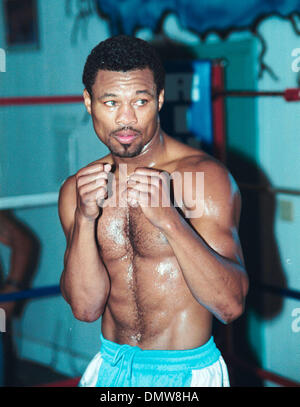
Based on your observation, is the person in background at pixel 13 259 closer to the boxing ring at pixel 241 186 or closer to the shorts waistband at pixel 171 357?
the boxing ring at pixel 241 186

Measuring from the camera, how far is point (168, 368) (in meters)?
1.50

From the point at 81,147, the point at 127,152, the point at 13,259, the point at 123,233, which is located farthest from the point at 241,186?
the point at 127,152

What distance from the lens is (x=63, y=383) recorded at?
8.10 ft

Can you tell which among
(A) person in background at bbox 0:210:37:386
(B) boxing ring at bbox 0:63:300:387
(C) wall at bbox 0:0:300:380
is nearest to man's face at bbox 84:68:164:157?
(B) boxing ring at bbox 0:63:300:387

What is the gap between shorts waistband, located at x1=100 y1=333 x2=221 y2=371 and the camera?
1.49 metres

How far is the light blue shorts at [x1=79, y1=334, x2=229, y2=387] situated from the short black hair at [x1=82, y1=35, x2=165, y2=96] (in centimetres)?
68

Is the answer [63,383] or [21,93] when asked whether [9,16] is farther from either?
[63,383]

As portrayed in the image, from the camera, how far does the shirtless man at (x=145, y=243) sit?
4.34 feet

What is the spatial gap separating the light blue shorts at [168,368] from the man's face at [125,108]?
51 centimetres

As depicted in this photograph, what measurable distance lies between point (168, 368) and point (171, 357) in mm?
28

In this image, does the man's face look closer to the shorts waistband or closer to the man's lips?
the man's lips

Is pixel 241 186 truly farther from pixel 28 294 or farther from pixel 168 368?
pixel 168 368
